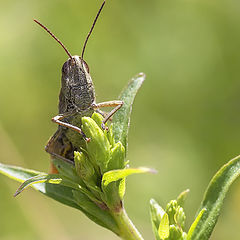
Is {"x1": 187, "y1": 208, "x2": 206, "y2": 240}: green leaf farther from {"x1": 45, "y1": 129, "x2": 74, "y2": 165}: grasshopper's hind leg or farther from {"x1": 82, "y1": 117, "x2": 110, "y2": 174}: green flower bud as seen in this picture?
{"x1": 45, "y1": 129, "x2": 74, "y2": 165}: grasshopper's hind leg

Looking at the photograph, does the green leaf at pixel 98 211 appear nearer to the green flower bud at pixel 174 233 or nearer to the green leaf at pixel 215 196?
the green flower bud at pixel 174 233

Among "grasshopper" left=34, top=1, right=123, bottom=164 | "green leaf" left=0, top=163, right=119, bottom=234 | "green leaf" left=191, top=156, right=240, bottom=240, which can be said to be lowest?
"green leaf" left=191, top=156, right=240, bottom=240

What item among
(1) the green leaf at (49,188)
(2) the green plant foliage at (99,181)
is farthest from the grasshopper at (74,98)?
(2) the green plant foliage at (99,181)

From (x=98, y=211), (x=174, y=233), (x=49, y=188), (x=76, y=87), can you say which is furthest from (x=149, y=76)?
(x=174, y=233)

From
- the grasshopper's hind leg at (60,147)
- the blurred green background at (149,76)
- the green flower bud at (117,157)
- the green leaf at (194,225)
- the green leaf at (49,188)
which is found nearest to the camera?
the green leaf at (194,225)

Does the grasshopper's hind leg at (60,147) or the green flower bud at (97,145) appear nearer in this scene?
the green flower bud at (97,145)

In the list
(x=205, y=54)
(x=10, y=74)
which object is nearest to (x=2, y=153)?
(x=10, y=74)

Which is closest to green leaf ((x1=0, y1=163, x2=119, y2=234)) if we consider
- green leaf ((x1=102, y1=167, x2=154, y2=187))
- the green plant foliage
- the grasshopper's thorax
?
the green plant foliage
